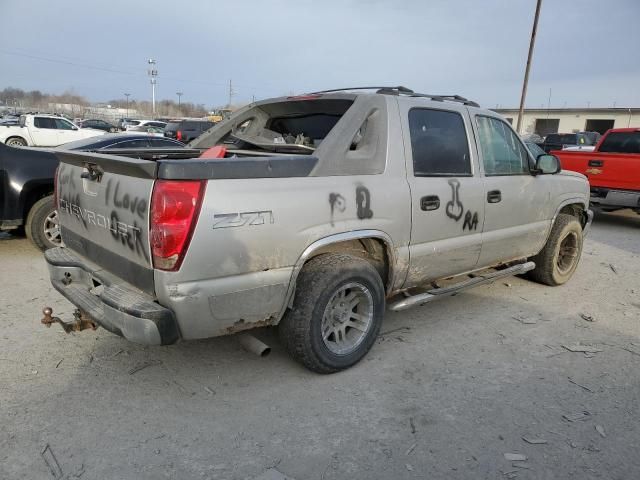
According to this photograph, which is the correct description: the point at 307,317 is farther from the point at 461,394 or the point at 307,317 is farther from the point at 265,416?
the point at 461,394

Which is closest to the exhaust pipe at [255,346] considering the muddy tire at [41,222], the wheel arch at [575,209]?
the wheel arch at [575,209]

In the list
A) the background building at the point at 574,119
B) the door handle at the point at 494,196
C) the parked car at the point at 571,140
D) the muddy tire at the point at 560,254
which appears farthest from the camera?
the background building at the point at 574,119

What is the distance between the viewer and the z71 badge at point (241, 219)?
102 inches

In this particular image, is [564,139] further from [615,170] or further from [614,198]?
[614,198]

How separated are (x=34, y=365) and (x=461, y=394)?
288 centimetres

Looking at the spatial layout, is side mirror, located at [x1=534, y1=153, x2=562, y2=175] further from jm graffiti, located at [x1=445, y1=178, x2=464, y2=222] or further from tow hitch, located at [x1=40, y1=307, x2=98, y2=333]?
tow hitch, located at [x1=40, y1=307, x2=98, y2=333]

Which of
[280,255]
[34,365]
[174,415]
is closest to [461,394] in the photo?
[280,255]

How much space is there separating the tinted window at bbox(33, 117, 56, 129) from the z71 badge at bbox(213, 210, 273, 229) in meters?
22.6

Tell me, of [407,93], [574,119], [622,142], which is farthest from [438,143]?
[574,119]

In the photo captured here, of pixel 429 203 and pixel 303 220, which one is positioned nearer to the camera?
pixel 303 220

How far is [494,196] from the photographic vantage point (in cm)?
423

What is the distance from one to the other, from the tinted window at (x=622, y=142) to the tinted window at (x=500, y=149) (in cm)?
669

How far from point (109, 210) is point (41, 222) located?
3557mm

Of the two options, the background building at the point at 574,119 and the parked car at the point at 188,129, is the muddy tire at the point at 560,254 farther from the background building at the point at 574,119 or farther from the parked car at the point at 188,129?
the background building at the point at 574,119
